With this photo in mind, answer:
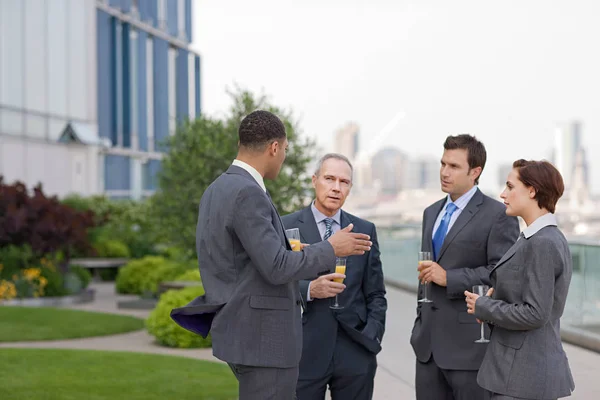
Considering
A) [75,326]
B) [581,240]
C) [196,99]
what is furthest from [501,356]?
[196,99]

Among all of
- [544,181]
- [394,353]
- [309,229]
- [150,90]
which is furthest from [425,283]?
[150,90]

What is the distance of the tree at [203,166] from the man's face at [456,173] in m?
9.02

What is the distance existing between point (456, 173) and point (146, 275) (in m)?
14.7

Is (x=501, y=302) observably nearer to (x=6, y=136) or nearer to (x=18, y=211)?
(x=18, y=211)

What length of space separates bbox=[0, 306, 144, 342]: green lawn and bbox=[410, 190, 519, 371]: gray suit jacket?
833 centimetres

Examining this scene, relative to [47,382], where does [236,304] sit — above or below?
above

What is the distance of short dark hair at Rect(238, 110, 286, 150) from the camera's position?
416 centimetres

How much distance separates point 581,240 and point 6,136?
2214 centimetres

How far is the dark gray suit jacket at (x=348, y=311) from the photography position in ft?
16.9

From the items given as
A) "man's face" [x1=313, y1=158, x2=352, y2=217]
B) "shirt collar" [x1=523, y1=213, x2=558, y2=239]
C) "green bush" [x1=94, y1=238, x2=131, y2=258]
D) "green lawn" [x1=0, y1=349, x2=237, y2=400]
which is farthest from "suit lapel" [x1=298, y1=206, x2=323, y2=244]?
"green bush" [x1=94, y1=238, x2=131, y2=258]

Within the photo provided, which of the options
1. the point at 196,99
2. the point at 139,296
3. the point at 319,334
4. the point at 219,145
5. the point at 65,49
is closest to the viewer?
the point at 319,334

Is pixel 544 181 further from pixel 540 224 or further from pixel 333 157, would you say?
pixel 333 157

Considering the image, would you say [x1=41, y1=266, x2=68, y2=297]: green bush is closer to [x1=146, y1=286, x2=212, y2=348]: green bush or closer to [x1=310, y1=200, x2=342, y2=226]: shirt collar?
→ [x1=146, y1=286, x2=212, y2=348]: green bush

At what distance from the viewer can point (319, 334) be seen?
516cm
